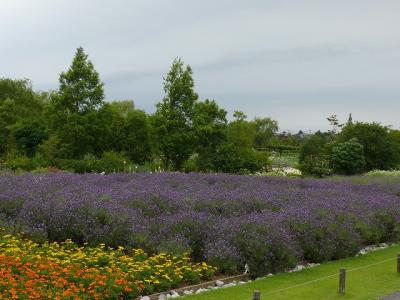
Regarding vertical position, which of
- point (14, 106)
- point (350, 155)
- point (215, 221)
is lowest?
point (215, 221)

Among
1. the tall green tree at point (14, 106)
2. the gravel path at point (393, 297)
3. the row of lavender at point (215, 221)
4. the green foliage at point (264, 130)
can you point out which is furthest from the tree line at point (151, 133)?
the green foliage at point (264, 130)

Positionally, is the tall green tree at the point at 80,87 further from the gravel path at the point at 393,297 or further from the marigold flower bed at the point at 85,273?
the gravel path at the point at 393,297

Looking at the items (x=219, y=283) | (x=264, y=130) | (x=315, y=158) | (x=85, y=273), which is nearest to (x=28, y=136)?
(x=315, y=158)

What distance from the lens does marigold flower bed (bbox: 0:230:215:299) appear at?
7.67m

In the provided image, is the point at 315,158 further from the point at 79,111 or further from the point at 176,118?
the point at 79,111

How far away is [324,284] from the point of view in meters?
9.52

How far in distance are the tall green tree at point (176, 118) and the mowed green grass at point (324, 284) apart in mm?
23620

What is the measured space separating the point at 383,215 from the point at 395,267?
3.84 m

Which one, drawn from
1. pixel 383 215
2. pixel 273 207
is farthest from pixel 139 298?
pixel 383 215

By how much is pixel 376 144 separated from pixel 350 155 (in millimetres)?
3717

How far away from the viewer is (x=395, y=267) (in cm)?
1132

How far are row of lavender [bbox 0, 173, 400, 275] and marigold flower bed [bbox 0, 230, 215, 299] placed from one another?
2.95 feet

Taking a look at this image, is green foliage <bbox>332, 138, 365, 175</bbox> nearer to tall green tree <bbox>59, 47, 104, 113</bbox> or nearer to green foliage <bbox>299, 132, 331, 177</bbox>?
green foliage <bbox>299, 132, 331, 177</bbox>

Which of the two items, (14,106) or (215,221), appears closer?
(215,221)
